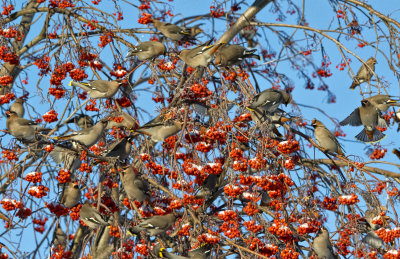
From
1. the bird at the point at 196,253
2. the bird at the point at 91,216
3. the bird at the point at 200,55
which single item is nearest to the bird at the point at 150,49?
the bird at the point at 200,55

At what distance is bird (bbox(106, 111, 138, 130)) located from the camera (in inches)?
210

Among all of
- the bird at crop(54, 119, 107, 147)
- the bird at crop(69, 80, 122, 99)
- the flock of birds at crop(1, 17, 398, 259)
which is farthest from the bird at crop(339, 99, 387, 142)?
the bird at crop(54, 119, 107, 147)

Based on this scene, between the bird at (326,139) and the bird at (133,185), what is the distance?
2.02 m

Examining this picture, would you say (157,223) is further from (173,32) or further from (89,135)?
(173,32)

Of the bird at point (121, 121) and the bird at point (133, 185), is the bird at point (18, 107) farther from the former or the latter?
the bird at point (133, 185)

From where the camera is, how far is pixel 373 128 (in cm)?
625

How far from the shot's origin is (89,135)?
5.46 meters

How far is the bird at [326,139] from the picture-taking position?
240 inches

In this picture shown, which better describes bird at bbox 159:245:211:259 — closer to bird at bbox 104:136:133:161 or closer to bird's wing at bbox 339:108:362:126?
bird at bbox 104:136:133:161

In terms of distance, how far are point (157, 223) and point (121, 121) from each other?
1043mm

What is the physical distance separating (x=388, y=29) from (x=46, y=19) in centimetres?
366

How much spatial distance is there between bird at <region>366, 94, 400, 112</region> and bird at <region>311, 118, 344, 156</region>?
0.57 metres

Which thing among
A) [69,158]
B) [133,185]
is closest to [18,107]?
[69,158]

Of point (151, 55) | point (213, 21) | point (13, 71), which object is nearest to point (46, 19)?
point (13, 71)
